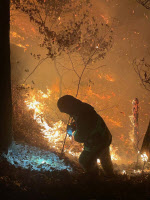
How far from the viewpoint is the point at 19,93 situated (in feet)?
47.0

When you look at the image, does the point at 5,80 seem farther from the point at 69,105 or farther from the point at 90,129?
the point at 90,129

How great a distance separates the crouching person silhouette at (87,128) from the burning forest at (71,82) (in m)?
0.71

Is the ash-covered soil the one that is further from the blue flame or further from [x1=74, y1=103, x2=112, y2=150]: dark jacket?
the blue flame

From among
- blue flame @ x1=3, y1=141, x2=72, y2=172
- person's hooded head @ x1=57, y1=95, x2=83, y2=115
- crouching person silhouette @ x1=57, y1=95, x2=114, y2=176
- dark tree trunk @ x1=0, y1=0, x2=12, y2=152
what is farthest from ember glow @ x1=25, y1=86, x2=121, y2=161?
person's hooded head @ x1=57, y1=95, x2=83, y2=115

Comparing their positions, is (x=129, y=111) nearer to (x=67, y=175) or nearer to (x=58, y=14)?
(x=58, y=14)

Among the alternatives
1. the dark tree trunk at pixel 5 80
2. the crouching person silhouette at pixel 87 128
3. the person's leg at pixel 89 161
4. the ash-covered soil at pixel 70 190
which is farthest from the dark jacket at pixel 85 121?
the dark tree trunk at pixel 5 80

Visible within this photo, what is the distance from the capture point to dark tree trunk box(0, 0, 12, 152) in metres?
4.22

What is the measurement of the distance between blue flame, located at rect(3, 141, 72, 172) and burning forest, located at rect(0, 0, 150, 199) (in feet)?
0.13

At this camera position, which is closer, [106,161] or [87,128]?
[87,128]

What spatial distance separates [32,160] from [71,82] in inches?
922

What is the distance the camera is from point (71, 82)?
2856 cm

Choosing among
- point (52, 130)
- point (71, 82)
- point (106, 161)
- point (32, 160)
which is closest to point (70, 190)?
point (106, 161)

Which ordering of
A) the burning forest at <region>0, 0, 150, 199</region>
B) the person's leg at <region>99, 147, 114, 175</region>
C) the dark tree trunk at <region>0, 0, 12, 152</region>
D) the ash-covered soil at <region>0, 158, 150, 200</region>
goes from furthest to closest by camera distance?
1. the burning forest at <region>0, 0, 150, 199</region>
2. the person's leg at <region>99, 147, 114, 175</region>
3. the dark tree trunk at <region>0, 0, 12, 152</region>
4. the ash-covered soil at <region>0, 158, 150, 200</region>

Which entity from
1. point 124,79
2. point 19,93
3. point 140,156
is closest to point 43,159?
point 140,156
